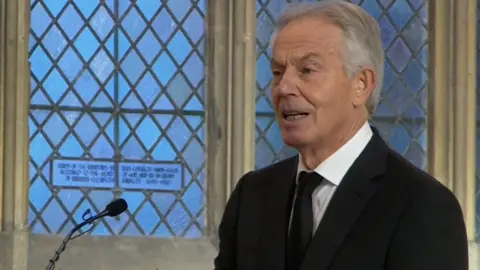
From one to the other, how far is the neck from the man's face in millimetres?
17

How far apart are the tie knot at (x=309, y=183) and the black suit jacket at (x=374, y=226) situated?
0.04 meters

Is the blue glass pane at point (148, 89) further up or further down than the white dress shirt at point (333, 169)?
further down

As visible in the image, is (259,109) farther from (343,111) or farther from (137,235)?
(343,111)

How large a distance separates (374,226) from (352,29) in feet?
0.86

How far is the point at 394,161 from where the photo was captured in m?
1.11

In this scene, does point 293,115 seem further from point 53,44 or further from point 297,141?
point 53,44

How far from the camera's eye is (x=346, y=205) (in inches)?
42.0

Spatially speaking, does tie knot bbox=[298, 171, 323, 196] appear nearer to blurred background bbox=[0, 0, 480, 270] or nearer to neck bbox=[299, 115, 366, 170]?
neck bbox=[299, 115, 366, 170]

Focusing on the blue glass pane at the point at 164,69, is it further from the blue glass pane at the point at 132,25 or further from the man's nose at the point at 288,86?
the man's nose at the point at 288,86

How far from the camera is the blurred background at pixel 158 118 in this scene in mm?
2811

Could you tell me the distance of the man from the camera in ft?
3.32

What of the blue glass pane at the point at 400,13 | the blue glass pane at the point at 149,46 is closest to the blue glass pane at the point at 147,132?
the blue glass pane at the point at 149,46

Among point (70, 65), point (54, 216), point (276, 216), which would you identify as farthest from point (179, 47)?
point (276, 216)

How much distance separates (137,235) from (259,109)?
24.3 inches
